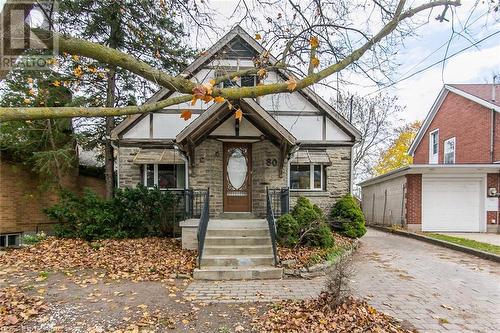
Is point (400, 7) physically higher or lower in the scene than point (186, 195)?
higher

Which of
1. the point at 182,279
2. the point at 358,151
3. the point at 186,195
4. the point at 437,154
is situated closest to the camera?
the point at 182,279

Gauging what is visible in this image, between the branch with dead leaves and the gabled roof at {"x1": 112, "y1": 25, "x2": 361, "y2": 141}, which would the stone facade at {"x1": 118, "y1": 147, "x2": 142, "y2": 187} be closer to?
the gabled roof at {"x1": 112, "y1": 25, "x2": 361, "y2": 141}

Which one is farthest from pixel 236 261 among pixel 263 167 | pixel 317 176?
pixel 317 176

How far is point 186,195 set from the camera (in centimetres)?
907

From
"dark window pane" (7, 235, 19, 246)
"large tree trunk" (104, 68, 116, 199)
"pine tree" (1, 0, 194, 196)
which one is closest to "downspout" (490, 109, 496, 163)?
"pine tree" (1, 0, 194, 196)

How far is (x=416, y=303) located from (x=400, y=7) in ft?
15.2

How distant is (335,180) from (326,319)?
7.43m

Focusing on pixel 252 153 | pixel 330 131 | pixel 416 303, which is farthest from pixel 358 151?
pixel 416 303

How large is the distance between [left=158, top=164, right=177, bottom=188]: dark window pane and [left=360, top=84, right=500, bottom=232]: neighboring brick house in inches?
385

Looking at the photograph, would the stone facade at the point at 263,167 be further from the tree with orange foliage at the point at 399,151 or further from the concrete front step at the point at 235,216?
the tree with orange foliage at the point at 399,151

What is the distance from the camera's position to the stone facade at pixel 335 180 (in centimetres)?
1090

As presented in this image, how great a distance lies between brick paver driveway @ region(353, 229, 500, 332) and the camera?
428 centimetres

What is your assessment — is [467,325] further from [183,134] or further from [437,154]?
[437,154]

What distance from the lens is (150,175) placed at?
10.8 metres
